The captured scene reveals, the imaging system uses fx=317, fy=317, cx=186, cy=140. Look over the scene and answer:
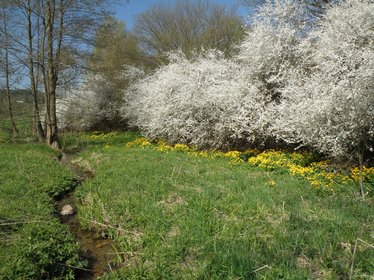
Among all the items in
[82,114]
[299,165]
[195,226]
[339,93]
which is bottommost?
[195,226]

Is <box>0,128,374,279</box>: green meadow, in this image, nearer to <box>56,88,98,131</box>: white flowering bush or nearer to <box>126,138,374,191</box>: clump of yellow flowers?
<box>126,138,374,191</box>: clump of yellow flowers

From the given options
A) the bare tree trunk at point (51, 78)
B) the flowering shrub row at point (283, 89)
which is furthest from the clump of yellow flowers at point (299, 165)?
the bare tree trunk at point (51, 78)

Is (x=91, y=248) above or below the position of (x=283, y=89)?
below

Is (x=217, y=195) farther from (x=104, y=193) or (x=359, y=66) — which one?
(x=359, y=66)

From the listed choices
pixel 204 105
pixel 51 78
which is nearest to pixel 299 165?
pixel 204 105

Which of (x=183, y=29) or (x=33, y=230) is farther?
(x=183, y=29)

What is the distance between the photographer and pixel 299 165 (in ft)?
27.1

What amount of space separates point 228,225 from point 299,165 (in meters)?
4.20

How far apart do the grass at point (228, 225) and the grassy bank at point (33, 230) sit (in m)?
0.69

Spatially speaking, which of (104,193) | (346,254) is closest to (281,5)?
(104,193)

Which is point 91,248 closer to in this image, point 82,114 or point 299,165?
point 299,165

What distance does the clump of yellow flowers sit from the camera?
652 centimetres

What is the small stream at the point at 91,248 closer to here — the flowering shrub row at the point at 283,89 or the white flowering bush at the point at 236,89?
the flowering shrub row at the point at 283,89

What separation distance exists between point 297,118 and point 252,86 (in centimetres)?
283
